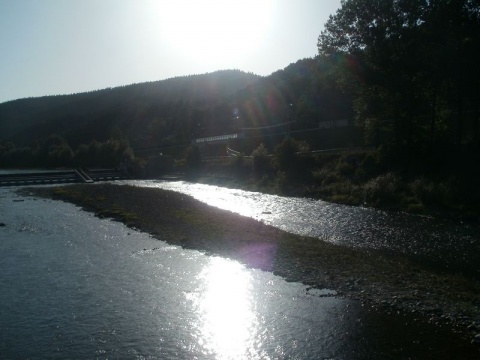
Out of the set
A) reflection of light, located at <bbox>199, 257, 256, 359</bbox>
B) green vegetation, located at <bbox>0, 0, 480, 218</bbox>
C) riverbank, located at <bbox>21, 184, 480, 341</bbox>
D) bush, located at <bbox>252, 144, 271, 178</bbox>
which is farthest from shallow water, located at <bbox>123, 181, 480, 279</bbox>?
bush, located at <bbox>252, 144, 271, 178</bbox>

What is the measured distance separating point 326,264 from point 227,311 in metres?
5.53

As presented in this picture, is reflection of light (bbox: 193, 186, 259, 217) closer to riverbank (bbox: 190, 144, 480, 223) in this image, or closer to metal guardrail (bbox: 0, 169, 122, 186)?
riverbank (bbox: 190, 144, 480, 223)

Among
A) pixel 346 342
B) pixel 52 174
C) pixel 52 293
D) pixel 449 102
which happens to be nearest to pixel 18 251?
pixel 52 293

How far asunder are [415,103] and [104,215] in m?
31.2

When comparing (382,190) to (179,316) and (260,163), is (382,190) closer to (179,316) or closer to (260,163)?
(260,163)

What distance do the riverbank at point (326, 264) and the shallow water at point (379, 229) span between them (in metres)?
1.99

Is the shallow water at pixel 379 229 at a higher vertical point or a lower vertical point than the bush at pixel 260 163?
lower

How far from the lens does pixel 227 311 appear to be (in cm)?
1595

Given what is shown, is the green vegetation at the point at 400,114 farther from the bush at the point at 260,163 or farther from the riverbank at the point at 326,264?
the riverbank at the point at 326,264

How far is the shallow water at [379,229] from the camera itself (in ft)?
72.6

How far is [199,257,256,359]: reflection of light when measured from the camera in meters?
13.3

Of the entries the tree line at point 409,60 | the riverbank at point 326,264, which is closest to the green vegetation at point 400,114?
the tree line at point 409,60

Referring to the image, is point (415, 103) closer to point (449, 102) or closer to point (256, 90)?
point (449, 102)

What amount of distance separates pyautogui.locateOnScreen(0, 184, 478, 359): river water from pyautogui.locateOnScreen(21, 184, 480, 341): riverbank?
0.73 m
